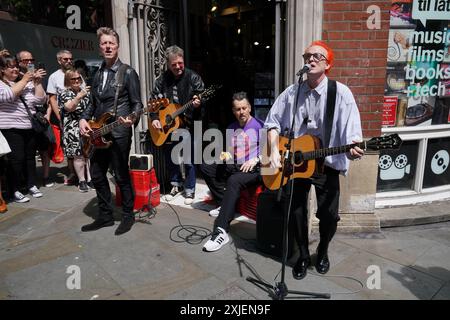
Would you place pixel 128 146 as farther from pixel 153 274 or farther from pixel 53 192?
pixel 53 192

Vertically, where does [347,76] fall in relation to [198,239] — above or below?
above

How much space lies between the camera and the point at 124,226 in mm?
3986

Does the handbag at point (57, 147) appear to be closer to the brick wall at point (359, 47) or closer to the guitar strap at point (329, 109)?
the brick wall at point (359, 47)

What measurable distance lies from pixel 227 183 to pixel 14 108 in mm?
3112

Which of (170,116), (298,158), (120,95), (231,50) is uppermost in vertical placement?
(231,50)

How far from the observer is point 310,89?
3023 mm

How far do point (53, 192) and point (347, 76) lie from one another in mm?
4296

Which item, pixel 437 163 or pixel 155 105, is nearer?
pixel 155 105

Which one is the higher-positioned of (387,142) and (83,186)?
(387,142)

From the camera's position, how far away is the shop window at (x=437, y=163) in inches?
186

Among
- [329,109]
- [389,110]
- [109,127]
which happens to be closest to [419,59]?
[389,110]

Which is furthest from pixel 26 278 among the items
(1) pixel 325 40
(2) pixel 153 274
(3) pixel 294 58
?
(1) pixel 325 40

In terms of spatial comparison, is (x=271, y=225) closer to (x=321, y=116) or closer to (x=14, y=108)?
(x=321, y=116)

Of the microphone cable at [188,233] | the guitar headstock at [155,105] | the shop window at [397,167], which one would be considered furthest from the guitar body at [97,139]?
the shop window at [397,167]
